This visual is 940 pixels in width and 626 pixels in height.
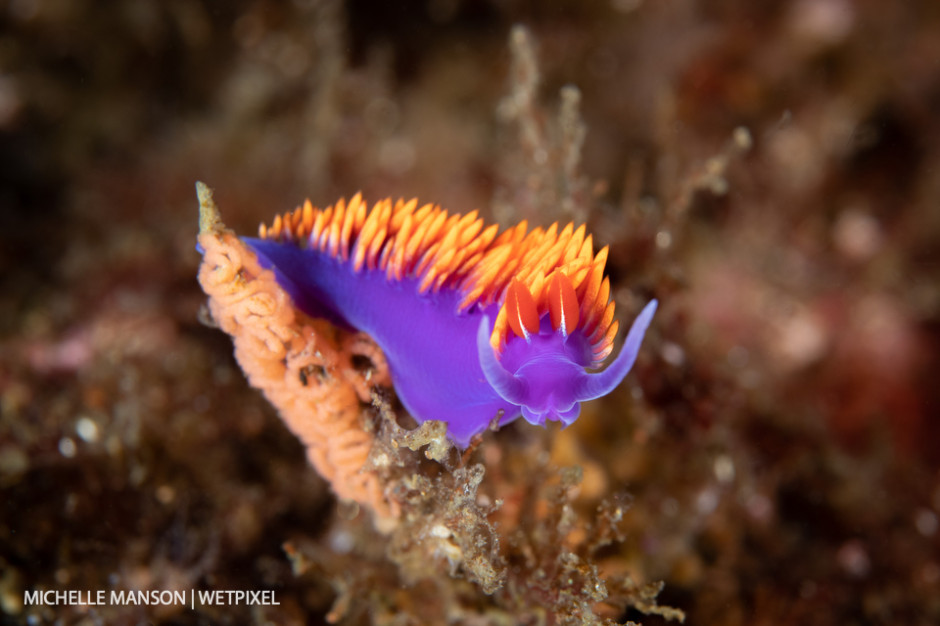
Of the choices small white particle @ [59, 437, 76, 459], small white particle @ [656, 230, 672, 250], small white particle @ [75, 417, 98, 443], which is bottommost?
small white particle @ [59, 437, 76, 459]

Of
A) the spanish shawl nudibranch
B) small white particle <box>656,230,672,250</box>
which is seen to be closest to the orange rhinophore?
the spanish shawl nudibranch

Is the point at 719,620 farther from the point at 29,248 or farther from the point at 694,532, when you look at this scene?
the point at 29,248

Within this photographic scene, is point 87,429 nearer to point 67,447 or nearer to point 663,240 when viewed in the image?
point 67,447

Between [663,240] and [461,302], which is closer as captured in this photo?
[461,302]

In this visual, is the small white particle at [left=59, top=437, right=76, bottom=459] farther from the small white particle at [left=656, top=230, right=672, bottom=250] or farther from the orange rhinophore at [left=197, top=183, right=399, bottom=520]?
the small white particle at [left=656, top=230, right=672, bottom=250]

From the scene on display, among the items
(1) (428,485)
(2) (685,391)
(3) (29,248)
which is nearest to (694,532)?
(2) (685,391)

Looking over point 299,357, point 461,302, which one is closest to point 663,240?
point 461,302

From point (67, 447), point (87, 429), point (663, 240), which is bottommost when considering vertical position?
point (67, 447)
